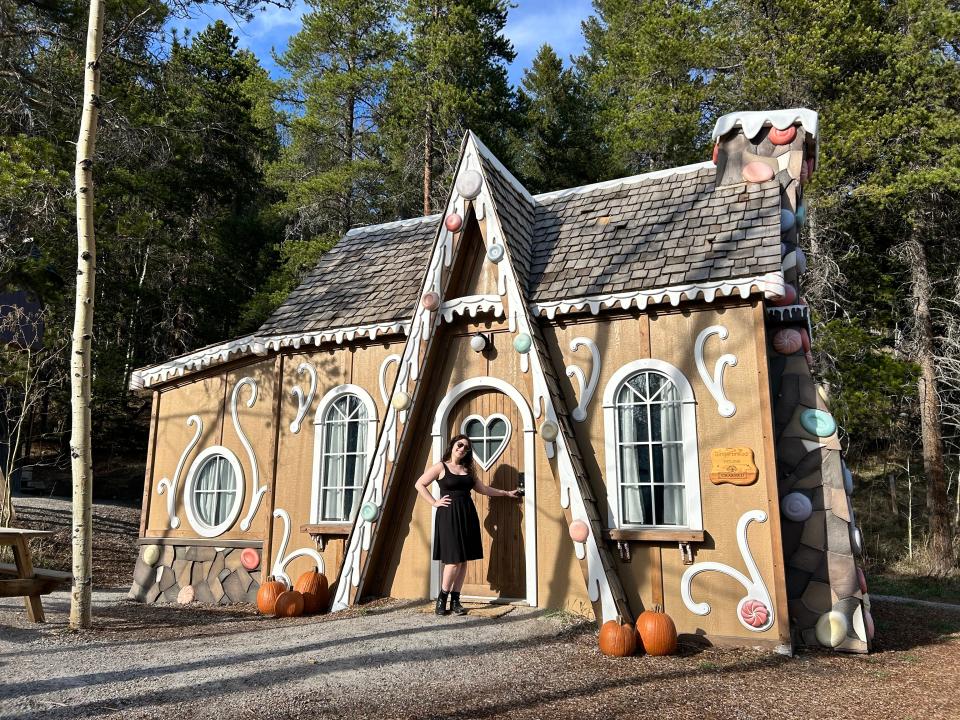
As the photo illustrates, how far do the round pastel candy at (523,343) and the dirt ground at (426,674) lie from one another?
2512mm

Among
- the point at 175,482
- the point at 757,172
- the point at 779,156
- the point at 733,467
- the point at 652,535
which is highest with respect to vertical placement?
the point at 779,156

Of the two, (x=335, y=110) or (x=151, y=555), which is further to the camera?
(x=335, y=110)

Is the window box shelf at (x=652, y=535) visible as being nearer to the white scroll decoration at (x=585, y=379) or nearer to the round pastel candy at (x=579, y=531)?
the round pastel candy at (x=579, y=531)

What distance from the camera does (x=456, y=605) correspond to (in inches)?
262

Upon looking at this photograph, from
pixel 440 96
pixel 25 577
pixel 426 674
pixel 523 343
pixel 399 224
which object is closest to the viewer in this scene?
pixel 426 674

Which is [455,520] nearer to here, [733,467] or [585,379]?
[585,379]

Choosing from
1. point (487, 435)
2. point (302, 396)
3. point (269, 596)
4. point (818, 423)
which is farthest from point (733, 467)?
point (302, 396)

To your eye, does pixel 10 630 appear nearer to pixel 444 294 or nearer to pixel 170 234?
pixel 444 294

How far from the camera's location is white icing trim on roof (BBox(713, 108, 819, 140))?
766cm

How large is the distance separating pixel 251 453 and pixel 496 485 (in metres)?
3.41

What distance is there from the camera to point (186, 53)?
2034cm

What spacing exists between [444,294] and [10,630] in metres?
4.92

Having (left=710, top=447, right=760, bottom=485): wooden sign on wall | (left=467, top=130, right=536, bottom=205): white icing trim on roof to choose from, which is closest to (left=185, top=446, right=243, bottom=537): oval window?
(left=467, top=130, right=536, bottom=205): white icing trim on roof


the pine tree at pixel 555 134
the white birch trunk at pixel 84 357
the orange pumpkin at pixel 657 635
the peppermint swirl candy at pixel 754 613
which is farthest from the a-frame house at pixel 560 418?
A: the pine tree at pixel 555 134
